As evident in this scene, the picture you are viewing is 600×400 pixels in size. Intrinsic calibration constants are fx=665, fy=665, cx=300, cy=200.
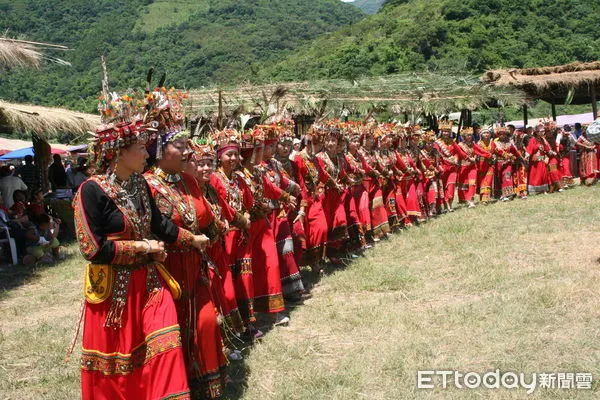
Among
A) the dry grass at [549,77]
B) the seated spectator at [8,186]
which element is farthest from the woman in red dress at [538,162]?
the seated spectator at [8,186]

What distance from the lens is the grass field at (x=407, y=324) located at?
4777 millimetres

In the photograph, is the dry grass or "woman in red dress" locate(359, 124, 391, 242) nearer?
"woman in red dress" locate(359, 124, 391, 242)

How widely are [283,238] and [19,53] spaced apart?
21.2ft

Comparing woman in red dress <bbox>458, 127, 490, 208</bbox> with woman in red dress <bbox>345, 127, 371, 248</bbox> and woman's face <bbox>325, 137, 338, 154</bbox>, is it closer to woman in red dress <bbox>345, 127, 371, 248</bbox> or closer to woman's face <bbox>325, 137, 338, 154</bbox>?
woman in red dress <bbox>345, 127, 371, 248</bbox>

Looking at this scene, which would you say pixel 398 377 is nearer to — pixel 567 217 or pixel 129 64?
pixel 567 217

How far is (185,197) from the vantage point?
439 cm

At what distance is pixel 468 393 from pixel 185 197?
2.28 m

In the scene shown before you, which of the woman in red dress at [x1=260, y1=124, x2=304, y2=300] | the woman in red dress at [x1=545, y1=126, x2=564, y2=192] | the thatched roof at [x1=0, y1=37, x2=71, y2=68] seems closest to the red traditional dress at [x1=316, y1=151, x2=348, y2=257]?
the woman in red dress at [x1=260, y1=124, x2=304, y2=300]

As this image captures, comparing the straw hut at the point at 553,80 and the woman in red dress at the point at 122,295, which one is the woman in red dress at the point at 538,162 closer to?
the straw hut at the point at 553,80

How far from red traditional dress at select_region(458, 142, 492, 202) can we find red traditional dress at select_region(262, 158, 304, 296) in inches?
319

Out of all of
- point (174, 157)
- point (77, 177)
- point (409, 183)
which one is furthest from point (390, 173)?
point (77, 177)

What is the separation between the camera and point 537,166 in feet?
48.8

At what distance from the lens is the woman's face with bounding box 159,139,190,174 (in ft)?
14.2

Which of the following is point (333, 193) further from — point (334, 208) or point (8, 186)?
point (8, 186)
